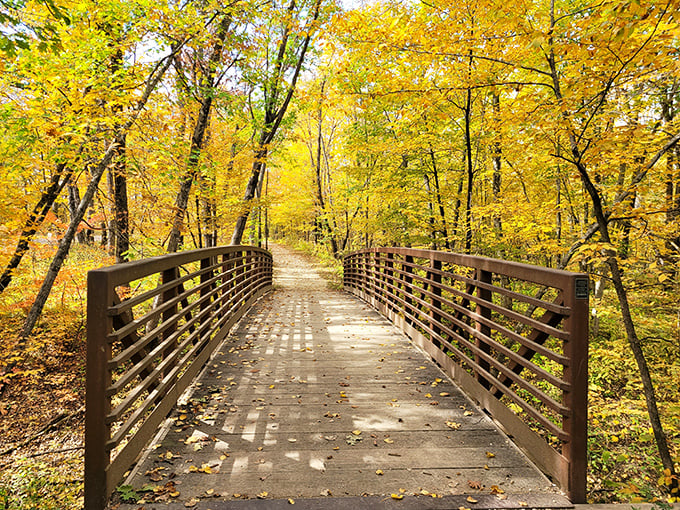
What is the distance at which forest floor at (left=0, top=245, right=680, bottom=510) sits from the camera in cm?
441

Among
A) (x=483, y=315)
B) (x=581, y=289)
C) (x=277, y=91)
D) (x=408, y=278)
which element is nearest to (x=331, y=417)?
(x=483, y=315)

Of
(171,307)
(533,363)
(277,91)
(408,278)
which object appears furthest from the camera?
(277,91)

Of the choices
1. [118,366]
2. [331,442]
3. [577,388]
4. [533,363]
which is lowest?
[331,442]

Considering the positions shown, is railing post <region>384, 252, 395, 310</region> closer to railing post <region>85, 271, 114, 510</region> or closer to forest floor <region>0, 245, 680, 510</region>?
forest floor <region>0, 245, 680, 510</region>

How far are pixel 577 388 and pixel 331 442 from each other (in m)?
1.78

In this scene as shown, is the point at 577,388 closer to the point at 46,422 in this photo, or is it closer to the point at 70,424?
the point at 70,424

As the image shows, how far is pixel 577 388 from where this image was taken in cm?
237

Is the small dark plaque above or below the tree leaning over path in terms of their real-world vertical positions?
below

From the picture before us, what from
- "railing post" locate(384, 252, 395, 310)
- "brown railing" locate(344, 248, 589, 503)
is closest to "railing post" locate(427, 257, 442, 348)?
"brown railing" locate(344, 248, 589, 503)

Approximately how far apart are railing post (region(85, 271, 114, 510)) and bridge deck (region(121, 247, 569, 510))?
274mm

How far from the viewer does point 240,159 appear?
11695 millimetres

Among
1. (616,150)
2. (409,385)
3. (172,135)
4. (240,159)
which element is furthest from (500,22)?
(240,159)

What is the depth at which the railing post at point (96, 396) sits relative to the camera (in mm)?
2189

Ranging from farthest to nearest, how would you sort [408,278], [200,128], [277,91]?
[277,91] < [200,128] < [408,278]
